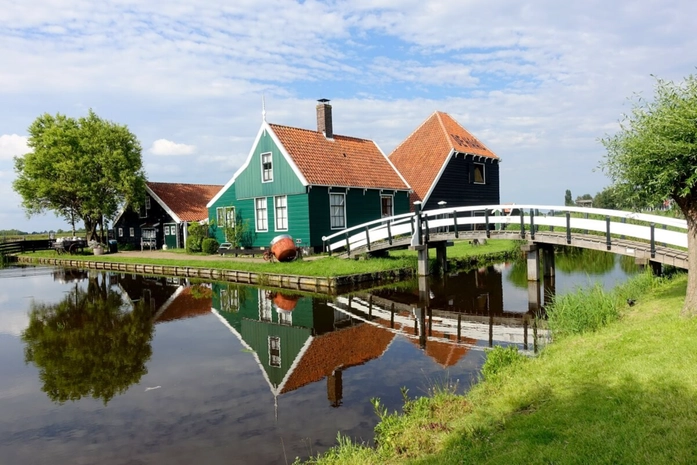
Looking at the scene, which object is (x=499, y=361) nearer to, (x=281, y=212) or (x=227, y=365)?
(x=227, y=365)

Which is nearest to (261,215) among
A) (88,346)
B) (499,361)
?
(88,346)

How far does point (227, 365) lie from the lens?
9.24 metres

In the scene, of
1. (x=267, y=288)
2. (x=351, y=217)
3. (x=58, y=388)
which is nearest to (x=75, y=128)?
(x=351, y=217)

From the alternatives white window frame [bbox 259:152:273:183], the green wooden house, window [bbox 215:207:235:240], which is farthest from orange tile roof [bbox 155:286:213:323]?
window [bbox 215:207:235:240]

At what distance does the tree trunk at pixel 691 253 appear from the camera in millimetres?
8148

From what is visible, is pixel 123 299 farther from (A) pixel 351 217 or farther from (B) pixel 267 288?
(A) pixel 351 217

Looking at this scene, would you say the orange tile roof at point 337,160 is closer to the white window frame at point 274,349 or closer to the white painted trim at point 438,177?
the white painted trim at point 438,177

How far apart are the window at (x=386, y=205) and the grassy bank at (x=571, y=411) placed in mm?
18045

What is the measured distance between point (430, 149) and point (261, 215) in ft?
34.2

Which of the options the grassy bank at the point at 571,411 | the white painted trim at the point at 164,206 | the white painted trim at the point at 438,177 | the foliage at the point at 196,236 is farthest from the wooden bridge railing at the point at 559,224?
the white painted trim at the point at 164,206

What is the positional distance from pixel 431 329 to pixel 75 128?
33.0 metres

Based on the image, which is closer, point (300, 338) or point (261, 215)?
point (300, 338)

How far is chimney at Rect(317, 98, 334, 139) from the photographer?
1006 inches

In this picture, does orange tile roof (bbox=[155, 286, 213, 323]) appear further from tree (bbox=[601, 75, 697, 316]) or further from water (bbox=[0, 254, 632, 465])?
tree (bbox=[601, 75, 697, 316])
